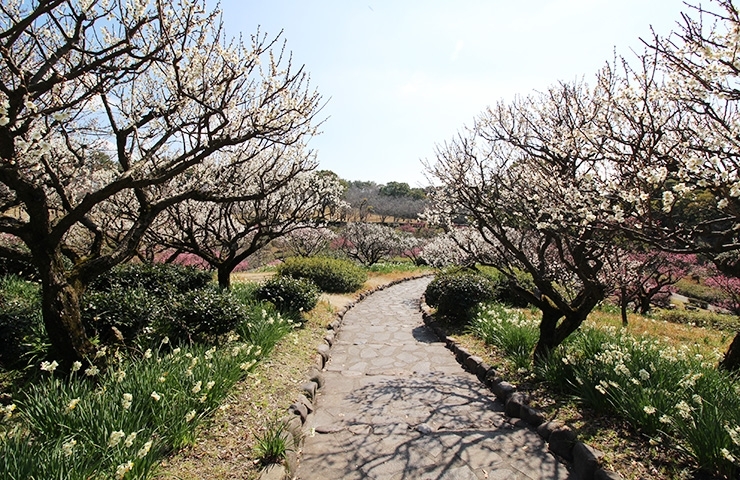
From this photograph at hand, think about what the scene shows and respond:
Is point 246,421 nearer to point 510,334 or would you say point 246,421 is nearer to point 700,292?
point 510,334

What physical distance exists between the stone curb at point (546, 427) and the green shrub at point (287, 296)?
11.9 ft

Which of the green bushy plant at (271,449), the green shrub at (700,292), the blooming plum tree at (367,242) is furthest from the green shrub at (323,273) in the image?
the green shrub at (700,292)

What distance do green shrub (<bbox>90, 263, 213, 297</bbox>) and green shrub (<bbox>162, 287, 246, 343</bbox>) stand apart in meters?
1.78

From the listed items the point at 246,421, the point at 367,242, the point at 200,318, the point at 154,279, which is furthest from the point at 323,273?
the point at 367,242

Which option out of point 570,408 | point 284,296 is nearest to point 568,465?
point 570,408

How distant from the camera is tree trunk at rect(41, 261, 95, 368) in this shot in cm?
374

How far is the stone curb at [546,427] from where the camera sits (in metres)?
3.33

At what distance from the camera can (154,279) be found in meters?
8.41

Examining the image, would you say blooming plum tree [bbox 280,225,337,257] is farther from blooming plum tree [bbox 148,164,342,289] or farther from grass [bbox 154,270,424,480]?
grass [bbox 154,270,424,480]

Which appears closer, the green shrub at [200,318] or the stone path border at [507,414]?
the stone path border at [507,414]

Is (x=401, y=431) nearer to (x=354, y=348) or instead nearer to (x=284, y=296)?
(x=354, y=348)

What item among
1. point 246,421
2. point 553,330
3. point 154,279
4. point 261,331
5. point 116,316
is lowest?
point 246,421

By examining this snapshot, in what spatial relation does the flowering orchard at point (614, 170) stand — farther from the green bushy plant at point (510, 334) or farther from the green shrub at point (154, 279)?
the green shrub at point (154, 279)

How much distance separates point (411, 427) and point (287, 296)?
478 cm
